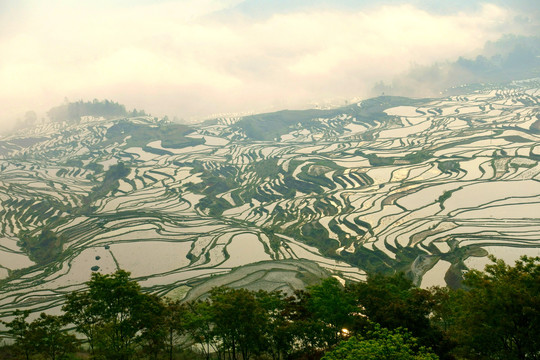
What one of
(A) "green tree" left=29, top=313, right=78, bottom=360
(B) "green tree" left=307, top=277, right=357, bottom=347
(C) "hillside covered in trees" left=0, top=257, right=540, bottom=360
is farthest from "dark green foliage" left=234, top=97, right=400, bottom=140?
(A) "green tree" left=29, top=313, right=78, bottom=360

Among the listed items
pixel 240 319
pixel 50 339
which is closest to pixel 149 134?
pixel 50 339

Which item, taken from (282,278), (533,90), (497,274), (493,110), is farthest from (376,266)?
(533,90)

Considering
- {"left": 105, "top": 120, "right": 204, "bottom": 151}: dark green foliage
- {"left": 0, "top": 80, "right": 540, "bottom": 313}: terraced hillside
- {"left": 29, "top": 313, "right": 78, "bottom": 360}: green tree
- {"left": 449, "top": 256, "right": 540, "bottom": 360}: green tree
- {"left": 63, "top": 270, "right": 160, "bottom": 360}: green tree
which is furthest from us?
{"left": 105, "top": 120, "right": 204, "bottom": 151}: dark green foliage

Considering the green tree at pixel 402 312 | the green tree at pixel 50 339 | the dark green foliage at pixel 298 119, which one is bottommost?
the green tree at pixel 402 312

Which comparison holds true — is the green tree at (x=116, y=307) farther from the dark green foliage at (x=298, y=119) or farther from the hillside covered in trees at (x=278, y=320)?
the dark green foliage at (x=298, y=119)

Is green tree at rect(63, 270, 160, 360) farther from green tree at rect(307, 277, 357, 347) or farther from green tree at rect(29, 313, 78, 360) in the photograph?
green tree at rect(307, 277, 357, 347)

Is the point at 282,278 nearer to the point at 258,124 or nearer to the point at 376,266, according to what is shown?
the point at 376,266

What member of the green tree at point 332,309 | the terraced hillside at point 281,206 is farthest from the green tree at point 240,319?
the terraced hillside at point 281,206
